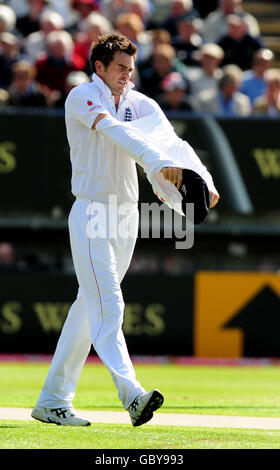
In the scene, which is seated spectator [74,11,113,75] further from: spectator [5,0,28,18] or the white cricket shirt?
the white cricket shirt

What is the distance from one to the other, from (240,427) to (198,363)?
7563 millimetres

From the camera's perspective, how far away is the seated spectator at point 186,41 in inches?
635

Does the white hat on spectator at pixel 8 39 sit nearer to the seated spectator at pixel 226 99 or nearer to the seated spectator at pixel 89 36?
the seated spectator at pixel 89 36

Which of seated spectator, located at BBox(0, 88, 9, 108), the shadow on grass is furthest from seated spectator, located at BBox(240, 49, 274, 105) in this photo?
the shadow on grass

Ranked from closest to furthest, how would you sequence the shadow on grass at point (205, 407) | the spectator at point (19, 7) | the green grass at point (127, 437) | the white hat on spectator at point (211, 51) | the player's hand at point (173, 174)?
the green grass at point (127, 437), the player's hand at point (173, 174), the shadow on grass at point (205, 407), the white hat on spectator at point (211, 51), the spectator at point (19, 7)

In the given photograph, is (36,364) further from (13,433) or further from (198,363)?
(13,433)

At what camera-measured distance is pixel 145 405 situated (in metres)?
6.32

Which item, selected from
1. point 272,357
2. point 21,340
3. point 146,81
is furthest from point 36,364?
point 146,81

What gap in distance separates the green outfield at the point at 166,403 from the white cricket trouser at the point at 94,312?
32 cm

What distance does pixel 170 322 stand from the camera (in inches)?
583

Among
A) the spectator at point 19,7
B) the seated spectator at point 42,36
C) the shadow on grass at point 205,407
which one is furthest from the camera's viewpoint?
the spectator at point 19,7

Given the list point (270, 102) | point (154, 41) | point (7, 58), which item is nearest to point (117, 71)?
point (270, 102)

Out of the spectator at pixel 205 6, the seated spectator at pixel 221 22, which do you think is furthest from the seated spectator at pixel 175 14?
the spectator at pixel 205 6

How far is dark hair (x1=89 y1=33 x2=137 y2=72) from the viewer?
6805 millimetres
